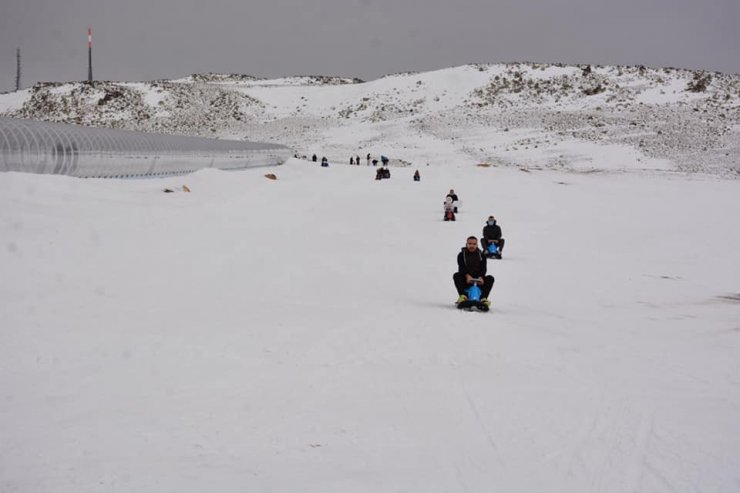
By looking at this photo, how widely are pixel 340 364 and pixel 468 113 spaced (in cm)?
7628

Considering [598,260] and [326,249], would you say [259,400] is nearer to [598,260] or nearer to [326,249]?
[326,249]

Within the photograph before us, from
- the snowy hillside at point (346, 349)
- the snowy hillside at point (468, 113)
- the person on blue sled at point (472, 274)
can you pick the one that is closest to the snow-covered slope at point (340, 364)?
the snowy hillside at point (346, 349)

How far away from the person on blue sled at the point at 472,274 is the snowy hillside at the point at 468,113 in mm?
48136

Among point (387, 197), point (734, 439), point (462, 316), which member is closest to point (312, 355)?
point (462, 316)

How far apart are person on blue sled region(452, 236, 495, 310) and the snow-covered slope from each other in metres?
0.45

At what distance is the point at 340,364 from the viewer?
21.4 ft

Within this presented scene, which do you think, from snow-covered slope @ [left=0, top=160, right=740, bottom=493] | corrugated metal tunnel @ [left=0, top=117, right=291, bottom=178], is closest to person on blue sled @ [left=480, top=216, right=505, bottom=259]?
snow-covered slope @ [left=0, top=160, right=740, bottom=493]

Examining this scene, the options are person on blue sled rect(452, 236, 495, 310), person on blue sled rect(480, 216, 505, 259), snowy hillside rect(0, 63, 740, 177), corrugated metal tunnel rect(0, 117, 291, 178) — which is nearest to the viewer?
person on blue sled rect(452, 236, 495, 310)

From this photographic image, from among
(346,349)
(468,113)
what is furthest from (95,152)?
(468,113)

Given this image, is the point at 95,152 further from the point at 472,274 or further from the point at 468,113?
the point at 468,113

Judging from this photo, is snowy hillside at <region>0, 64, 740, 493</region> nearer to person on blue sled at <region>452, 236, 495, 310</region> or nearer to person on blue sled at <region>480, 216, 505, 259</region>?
person on blue sled at <region>452, 236, 495, 310</region>

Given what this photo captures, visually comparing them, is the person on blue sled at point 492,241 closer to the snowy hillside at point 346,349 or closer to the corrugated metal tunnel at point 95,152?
the snowy hillside at point 346,349

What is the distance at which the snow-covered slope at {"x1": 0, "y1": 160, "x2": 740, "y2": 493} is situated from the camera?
13.9 feet

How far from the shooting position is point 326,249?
16234 millimetres
